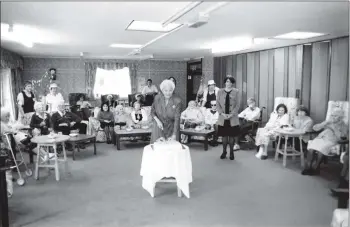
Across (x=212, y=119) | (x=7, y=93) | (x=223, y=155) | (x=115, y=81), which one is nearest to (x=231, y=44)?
(x=212, y=119)

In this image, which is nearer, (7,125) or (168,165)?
(7,125)

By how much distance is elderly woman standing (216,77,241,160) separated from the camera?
14.0 feet

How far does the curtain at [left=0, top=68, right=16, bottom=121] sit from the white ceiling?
251 millimetres

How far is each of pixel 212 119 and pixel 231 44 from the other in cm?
104

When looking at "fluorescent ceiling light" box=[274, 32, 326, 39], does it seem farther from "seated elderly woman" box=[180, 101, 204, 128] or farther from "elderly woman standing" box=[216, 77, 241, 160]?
"seated elderly woman" box=[180, 101, 204, 128]

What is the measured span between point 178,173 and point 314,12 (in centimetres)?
187

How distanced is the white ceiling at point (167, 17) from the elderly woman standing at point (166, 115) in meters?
0.41

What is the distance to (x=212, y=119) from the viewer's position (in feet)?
13.3

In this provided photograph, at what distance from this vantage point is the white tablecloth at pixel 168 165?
2.97 metres

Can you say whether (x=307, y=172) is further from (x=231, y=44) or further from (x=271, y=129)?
(x=231, y=44)

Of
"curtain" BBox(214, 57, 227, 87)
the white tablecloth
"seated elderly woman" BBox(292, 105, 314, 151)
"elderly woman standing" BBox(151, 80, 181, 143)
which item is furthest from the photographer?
"curtain" BBox(214, 57, 227, 87)

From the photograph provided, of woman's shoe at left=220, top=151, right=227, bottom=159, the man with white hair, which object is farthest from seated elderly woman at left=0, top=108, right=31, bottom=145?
woman's shoe at left=220, top=151, right=227, bottom=159

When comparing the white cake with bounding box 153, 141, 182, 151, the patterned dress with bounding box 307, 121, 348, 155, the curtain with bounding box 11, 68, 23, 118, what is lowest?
the white cake with bounding box 153, 141, 182, 151

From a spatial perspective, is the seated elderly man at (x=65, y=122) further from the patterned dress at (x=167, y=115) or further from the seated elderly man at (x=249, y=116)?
the seated elderly man at (x=249, y=116)
